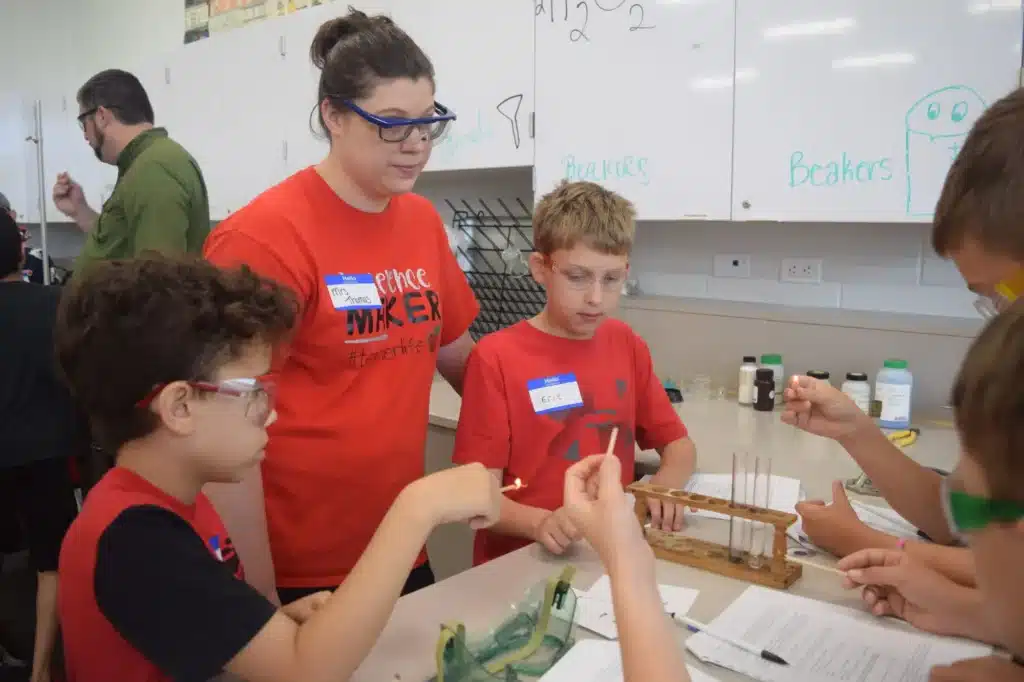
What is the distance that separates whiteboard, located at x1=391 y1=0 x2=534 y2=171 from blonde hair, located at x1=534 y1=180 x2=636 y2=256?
0.90m

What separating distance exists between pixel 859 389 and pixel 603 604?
1.28m

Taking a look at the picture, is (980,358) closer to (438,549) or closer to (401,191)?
(401,191)

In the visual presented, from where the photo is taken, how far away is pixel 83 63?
4926 mm

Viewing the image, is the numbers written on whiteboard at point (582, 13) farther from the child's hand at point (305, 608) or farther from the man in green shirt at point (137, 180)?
the child's hand at point (305, 608)

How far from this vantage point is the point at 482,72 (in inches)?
98.9

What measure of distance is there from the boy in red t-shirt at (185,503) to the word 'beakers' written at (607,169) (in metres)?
1.42

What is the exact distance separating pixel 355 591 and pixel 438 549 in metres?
1.39

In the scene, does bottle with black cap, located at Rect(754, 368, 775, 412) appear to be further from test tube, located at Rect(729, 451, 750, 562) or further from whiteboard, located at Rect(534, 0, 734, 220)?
test tube, located at Rect(729, 451, 750, 562)

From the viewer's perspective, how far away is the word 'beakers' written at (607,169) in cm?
220

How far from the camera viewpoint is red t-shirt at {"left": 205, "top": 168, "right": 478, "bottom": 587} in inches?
48.0

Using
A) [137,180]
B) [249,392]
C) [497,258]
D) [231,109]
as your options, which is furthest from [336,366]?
[231,109]

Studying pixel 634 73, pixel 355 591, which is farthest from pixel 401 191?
pixel 634 73

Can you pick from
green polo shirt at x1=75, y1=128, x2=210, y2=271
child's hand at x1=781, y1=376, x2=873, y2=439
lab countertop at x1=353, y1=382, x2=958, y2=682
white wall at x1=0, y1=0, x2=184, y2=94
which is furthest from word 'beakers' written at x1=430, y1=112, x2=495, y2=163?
white wall at x1=0, y1=0, x2=184, y2=94

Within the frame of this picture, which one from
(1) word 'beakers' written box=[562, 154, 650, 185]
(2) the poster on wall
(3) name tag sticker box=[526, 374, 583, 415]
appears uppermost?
(2) the poster on wall
